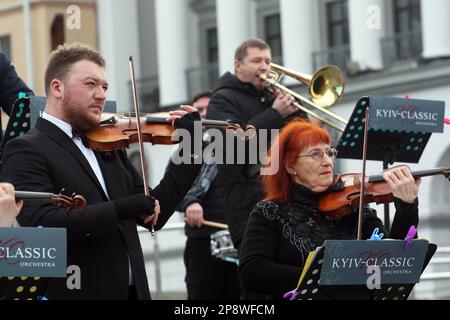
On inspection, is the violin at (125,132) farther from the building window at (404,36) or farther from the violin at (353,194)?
the building window at (404,36)

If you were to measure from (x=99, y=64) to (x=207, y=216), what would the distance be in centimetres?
429

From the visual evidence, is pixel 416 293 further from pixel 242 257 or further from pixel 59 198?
pixel 59 198

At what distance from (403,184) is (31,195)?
5.84 feet

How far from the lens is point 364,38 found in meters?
35.6

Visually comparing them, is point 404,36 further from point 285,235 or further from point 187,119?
Result: point 187,119

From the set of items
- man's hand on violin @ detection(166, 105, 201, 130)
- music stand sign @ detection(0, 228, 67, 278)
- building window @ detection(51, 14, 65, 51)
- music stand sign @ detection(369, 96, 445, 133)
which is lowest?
music stand sign @ detection(0, 228, 67, 278)

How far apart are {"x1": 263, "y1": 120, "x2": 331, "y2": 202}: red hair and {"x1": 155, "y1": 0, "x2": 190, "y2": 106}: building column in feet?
116

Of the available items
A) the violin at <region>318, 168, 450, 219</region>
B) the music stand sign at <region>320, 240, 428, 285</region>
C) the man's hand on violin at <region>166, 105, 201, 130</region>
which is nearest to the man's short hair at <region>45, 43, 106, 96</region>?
the man's hand on violin at <region>166, 105, 201, 130</region>

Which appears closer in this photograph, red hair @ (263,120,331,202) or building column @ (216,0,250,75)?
red hair @ (263,120,331,202)

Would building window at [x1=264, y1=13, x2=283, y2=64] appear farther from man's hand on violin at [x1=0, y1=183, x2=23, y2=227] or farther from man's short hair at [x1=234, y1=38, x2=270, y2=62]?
man's hand on violin at [x1=0, y1=183, x2=23, y2=227]

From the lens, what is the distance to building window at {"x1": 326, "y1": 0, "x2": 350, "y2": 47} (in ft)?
126

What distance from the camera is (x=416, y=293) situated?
13570 millimetres

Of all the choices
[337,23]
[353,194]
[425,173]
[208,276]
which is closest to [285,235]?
[353,194]
